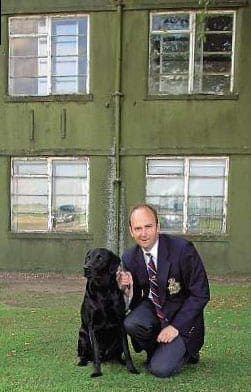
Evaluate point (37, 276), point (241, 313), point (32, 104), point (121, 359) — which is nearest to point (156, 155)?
point (32, 104)

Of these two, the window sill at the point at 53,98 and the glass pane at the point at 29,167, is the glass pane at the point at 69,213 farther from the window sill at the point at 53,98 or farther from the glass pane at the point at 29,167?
the window sill at the point at 53,98

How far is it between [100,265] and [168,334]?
30.2 inches

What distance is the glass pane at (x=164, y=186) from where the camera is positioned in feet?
36.5

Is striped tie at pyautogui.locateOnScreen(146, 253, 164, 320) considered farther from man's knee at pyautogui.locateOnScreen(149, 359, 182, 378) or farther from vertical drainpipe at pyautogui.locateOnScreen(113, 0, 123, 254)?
vertical drainpipe at pyautogui.locateOnScreen(113, 0, 123, 254)

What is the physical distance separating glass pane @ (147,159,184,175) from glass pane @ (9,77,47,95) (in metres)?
2.84

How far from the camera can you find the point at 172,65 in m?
11.1

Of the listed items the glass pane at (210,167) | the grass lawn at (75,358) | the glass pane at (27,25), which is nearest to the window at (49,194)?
the glass pane at (210,167)

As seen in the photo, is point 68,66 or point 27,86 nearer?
point 68,66

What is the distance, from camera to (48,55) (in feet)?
37.1

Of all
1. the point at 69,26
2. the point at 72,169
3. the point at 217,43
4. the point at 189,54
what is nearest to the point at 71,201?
the point at 72,169

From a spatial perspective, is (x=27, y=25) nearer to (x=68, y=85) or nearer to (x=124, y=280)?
(x=68, y=85)

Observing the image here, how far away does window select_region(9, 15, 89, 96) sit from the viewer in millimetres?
11219

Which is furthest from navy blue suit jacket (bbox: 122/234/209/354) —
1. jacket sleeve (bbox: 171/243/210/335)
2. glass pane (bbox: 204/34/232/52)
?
glass pane (bbox: 204/34/232/52)

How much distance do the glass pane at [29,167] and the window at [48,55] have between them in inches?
58.2
